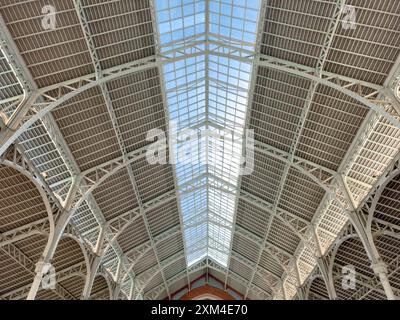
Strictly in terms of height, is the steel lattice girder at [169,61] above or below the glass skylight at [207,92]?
below

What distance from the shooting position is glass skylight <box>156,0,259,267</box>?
26188 millimetres

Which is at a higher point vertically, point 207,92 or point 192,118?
point 207,92

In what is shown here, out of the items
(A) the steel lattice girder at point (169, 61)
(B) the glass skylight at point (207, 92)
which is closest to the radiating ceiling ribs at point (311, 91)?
(A) the steel lattice girder at point (169, 61)

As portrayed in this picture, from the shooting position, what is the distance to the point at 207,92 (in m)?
33.4

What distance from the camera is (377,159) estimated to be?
89.8 feet

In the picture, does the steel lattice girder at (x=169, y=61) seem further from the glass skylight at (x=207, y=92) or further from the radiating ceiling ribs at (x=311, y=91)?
the glass skylight at (x=207, y=92)

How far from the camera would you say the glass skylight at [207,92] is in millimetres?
26188

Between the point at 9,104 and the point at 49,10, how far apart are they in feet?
19.8

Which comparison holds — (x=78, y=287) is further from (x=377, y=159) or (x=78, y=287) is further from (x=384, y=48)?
(x=384, y=48)

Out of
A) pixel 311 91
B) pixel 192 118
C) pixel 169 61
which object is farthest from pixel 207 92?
pixel 311 91

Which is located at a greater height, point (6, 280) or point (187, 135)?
point (187, 135)

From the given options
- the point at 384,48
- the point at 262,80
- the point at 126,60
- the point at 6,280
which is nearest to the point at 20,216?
the point at 6,280

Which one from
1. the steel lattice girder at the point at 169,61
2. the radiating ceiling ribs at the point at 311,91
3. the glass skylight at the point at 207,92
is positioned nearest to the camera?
the steel lattice girder at the point at 169,61

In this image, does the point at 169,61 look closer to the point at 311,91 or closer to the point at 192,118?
the point at 192,118
